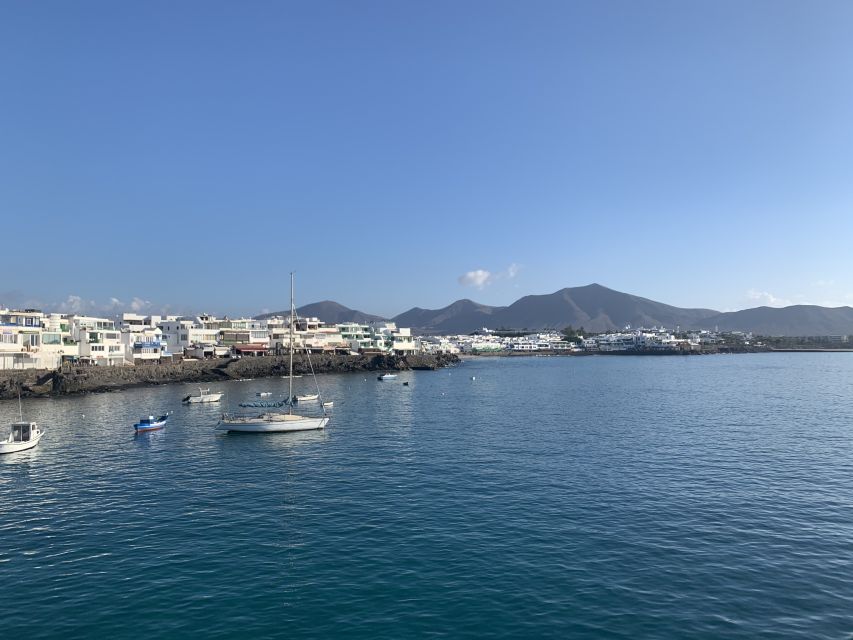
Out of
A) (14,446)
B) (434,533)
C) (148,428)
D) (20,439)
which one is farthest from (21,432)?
(434,533)

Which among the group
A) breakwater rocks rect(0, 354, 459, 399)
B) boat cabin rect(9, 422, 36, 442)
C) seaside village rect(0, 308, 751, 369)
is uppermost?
seaside village rect(0, 308, 751, 369)

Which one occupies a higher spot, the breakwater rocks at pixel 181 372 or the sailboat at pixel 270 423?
the breakwater rocks at pixel 181 372

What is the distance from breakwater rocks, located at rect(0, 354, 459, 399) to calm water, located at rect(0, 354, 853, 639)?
144 ft

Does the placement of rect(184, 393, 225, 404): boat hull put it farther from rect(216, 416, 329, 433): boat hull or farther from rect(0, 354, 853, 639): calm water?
rect(216, 416, 329, 433): boat hull

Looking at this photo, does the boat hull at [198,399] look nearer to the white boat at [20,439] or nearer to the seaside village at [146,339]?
the white boat at [20,439]

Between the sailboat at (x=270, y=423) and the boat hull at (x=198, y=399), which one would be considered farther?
the boat hull at (x=198, y=399)

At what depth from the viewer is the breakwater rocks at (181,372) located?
9706 cm

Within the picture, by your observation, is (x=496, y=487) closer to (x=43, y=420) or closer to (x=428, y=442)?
(x=428, y=442)

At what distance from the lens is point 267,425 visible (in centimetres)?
6041

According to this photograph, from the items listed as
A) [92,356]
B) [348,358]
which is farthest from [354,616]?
[348,358]

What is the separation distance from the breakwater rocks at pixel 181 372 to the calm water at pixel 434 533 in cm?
4378

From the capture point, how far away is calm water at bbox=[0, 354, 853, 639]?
20688 mm

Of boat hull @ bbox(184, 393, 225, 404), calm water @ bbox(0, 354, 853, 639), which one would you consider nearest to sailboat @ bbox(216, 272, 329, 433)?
calm water @ bbox(0, 354, 853, 639)

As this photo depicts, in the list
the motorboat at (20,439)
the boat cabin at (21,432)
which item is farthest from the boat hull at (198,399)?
the boat cabin at (21,432)
